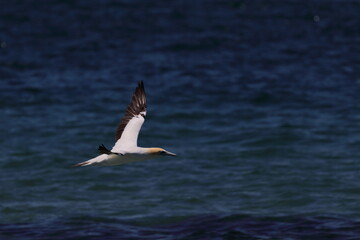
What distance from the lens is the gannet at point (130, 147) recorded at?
14580mm

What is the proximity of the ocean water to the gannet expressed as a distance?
8.21 ft

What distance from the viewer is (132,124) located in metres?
16.1

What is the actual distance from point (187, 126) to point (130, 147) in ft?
35.7

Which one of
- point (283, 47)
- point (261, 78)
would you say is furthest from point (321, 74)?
point (283, 47)

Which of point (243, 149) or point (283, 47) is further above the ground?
point (283, 47)

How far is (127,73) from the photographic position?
3228 cm

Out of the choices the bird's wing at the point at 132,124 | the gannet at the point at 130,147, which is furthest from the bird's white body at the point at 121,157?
the bird's wing at the point at 132,124

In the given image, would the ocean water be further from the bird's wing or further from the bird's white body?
the bird's white body

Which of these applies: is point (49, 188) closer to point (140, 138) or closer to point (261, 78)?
point (140, 138)

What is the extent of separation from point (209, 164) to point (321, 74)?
10.9m

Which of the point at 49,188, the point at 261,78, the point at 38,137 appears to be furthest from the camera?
the point at 261,78

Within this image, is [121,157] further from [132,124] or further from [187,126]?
[187,126]

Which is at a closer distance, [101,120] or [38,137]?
[38,137]

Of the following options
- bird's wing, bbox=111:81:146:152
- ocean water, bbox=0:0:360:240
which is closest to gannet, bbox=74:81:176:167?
bird's wing, bbox=111:81:146:152
